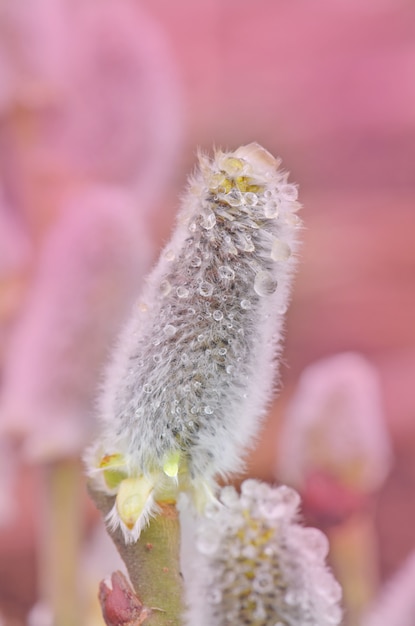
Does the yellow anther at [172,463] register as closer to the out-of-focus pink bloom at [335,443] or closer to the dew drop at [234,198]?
the dew drop at [234,198]

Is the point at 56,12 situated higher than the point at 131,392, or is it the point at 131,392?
the point at 56,12

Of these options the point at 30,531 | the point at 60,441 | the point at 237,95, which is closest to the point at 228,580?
the point at 60,441

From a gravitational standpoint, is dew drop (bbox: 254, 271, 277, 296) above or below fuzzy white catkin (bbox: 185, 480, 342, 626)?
above

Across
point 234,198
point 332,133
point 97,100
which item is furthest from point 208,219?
point 332,133

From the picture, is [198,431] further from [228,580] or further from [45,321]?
[45,321]

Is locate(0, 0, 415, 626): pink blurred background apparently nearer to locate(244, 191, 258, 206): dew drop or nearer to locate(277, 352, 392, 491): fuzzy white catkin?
locate(277, 352, 392, 491): fuzzy white catkin

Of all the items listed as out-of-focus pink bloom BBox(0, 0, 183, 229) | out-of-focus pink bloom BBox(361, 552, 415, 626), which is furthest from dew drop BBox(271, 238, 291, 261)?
out-of-focus pink bloom BBox(0, 0, 183, 229)
